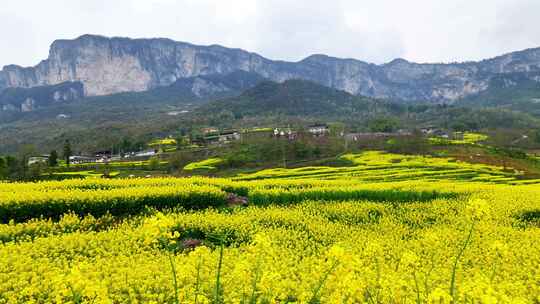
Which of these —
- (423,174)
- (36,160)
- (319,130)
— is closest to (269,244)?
(423,174)

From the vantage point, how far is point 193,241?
15000 mm

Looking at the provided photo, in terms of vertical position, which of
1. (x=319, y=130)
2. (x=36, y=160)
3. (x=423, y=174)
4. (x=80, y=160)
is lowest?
(x=423, y=174)

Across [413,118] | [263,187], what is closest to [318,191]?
[263,187]

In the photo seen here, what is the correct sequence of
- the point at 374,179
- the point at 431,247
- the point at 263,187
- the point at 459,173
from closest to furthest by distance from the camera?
the point at 431,247, the point at 263,187, the point at 374,179, the point at 459,173

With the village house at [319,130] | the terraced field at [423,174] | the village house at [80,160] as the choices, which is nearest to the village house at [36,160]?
the village house at [80,160]

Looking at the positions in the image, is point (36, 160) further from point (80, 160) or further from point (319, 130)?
point (319, 130)

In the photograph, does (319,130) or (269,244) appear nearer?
(269,244)

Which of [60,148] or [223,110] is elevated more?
[223,110]

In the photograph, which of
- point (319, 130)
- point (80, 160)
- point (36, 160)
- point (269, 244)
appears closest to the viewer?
point (269, 244)

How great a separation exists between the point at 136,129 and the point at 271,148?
9508 cm

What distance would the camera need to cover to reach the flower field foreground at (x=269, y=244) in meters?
7.07

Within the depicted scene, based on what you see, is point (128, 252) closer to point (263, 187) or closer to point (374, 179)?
point (263, 187)

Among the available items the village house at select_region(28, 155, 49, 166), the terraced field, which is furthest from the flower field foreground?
the village house at select_region(28, 155, 49, 166)

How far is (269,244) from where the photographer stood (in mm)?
6273
